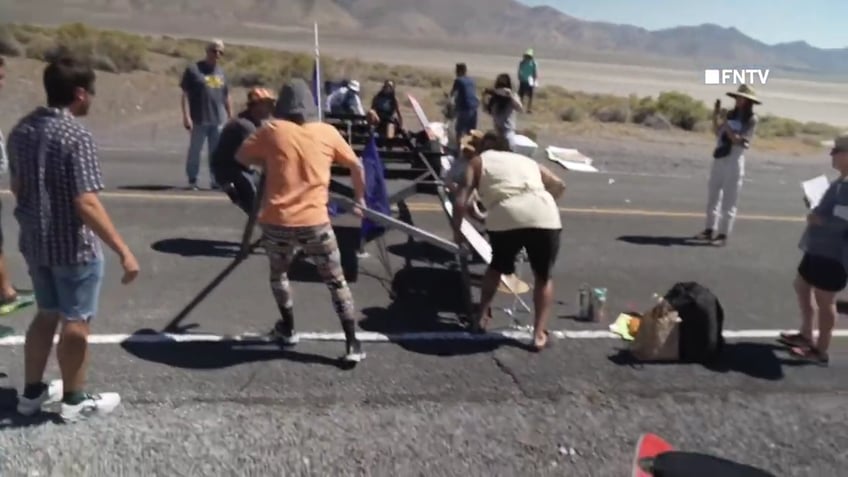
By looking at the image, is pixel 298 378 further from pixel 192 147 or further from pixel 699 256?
pixel 192 147

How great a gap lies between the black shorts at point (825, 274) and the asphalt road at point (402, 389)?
644 mm

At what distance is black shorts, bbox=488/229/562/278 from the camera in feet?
22.4

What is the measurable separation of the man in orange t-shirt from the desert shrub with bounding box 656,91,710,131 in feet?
86.4

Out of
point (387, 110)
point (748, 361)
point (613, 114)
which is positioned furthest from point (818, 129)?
point (748, 361)

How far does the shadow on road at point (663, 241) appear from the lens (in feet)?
36.4

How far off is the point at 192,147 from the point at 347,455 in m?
7.81

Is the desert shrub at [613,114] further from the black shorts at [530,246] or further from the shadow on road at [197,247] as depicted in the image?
the black shorts at [530,246]

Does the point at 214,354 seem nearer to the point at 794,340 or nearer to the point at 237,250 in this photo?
the point at 237,250

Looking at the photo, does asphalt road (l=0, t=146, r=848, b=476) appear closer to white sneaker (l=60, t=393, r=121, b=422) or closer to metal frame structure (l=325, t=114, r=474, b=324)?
white sneaker (l=60, t=393, r=121, b=422)

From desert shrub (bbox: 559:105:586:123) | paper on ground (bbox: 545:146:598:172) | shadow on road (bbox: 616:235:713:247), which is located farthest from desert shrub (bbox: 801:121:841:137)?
shadow on road (bbox: 616:235:713:247)

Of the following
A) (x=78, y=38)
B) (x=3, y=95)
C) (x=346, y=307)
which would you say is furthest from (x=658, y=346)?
(x=78, y=38)

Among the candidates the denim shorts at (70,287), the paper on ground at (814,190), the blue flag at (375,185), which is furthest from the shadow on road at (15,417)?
the paper on ground at (814,190)

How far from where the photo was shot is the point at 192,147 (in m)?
12.3

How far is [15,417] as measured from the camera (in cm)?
534
